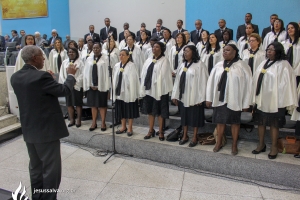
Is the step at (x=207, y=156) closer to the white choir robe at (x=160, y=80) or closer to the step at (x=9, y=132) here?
the white choir robe at (x=160, y=80)

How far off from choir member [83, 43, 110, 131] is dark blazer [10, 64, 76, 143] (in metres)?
2.26

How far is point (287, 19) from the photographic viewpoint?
7961 mm

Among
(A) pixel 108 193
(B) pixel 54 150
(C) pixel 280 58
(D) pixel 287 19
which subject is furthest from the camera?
(D) pixel 287 19

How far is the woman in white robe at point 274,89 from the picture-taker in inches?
141

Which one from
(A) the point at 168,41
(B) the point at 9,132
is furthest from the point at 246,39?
(B) the point at 9,132

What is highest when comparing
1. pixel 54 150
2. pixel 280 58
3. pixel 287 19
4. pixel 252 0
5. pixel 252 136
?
pixel 252 0

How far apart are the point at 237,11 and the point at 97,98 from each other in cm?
Result: 596

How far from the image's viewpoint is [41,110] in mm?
2584

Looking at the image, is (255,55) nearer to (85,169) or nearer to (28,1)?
(85,169)

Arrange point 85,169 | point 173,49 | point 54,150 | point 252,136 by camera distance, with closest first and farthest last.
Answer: point 54,150
point 85,169
point 252,136
point 173,49

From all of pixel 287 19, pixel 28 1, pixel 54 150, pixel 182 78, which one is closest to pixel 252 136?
pixel 182 78

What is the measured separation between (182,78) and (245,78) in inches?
36.8

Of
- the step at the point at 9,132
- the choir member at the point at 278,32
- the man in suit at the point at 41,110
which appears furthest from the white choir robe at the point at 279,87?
the step at the point at 9,132

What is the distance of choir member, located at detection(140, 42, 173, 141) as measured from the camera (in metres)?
4.41
